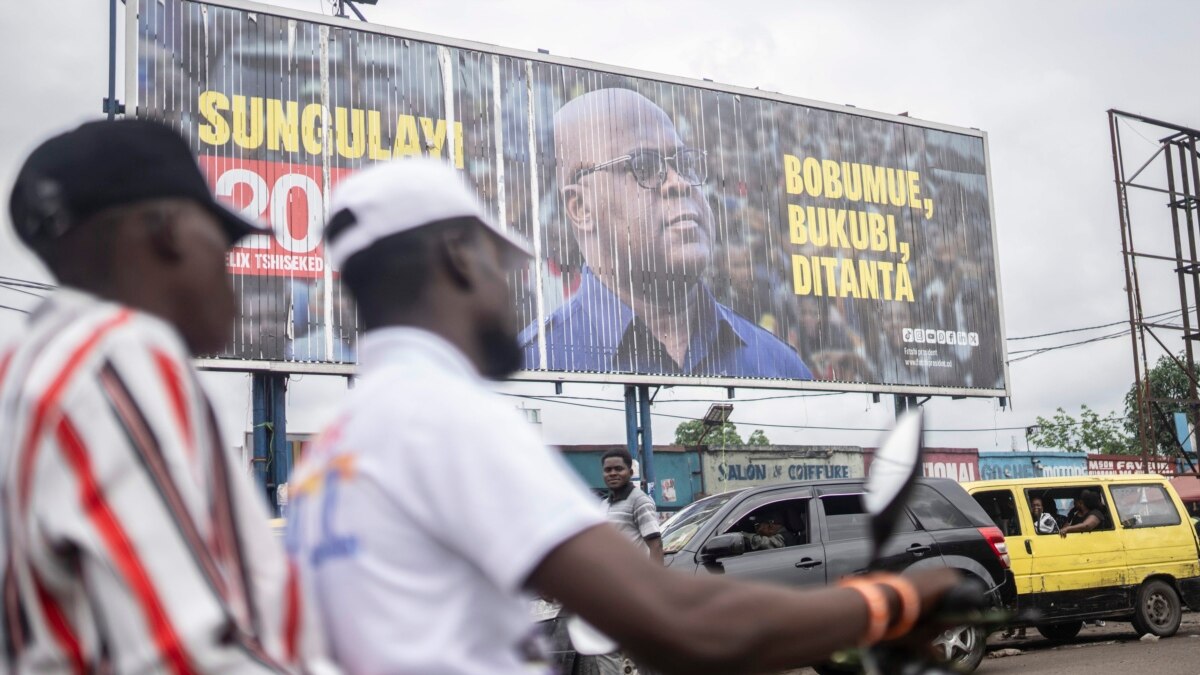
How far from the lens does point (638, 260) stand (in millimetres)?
21406

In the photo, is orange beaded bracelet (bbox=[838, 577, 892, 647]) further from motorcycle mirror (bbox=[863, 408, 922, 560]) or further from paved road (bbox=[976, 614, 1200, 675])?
paved road (bbox=[976, 614, 1200, 675])

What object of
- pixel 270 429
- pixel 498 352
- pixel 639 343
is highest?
pixel 639 343

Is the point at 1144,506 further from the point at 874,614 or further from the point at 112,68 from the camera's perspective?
the point at 112,68

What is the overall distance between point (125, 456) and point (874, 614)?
0.91 meters

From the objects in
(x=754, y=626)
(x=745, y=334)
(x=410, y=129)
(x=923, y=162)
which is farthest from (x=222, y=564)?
(x=923, y=162)

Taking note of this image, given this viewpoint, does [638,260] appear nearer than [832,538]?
No

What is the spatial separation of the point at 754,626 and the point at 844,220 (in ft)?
75.8

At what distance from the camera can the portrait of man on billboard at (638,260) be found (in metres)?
20.8

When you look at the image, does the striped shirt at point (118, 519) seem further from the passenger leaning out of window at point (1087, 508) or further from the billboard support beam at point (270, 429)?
the billboard support beam at point (270, 429)

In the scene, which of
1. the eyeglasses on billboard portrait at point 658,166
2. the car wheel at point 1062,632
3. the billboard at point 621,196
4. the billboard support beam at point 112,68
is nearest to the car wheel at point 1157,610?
the car wheel at point 1062,632

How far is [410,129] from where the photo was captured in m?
19.9

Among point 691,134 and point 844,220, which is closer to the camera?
point 691,134

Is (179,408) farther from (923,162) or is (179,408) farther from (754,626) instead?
(923,162)

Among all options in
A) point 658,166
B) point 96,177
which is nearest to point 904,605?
point 96,177
